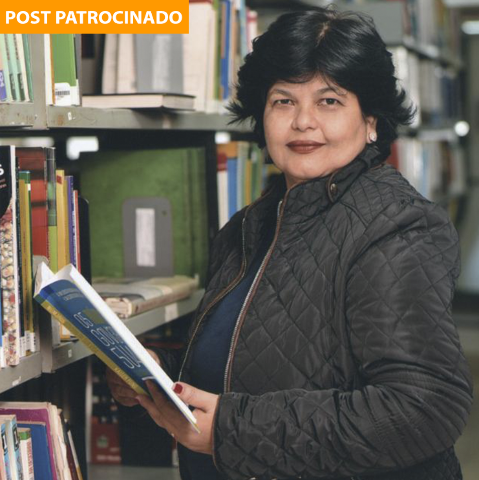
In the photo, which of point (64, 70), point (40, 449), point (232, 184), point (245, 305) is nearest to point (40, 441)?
point (40, 449)

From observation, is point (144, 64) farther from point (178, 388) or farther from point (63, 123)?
point (178, 388)

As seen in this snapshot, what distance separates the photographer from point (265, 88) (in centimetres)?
159

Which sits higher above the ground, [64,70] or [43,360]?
[64,70]

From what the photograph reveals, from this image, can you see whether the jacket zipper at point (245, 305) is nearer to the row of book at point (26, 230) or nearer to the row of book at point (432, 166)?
the row of book at point (26, 230)

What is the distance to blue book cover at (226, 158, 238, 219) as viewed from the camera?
227 centimetres

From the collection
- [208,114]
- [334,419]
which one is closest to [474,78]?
[208,114]

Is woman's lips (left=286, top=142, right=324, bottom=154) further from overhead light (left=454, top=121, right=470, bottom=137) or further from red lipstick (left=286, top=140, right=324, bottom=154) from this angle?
overhead light (left=454, top=121, right=470, bottom=137)

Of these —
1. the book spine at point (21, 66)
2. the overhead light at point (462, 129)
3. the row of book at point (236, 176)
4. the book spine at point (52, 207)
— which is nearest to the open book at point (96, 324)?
the book spine at point (52, 207)

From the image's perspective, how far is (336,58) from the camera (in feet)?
4.75

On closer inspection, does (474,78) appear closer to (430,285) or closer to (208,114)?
(208,114)

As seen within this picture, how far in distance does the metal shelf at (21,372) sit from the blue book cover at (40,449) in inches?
4.1

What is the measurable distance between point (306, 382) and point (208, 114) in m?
0.98

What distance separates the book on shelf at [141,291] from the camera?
175 cm

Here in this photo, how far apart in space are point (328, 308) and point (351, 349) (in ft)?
0.24
